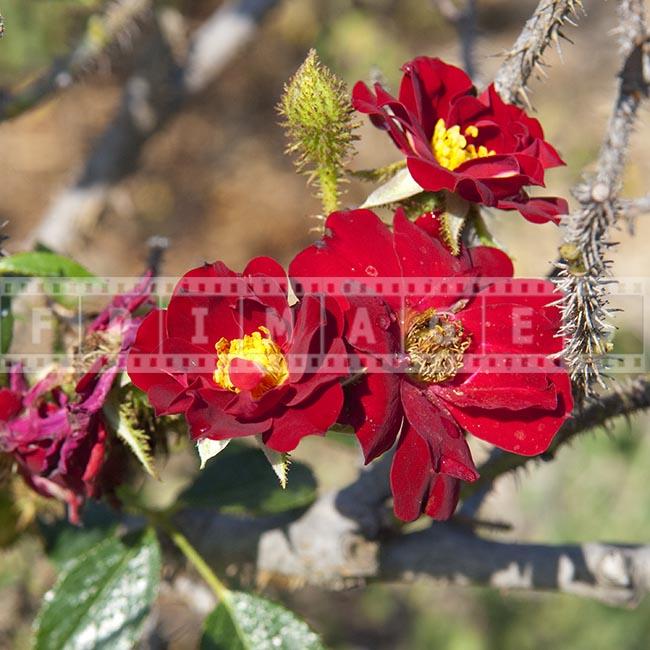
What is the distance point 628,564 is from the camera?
1.40m

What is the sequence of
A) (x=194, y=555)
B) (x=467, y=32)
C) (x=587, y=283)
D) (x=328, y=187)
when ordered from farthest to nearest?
(x=467, y=32)
(x=194, y=555)
(x=328, y=187)
(x=587, y=283)

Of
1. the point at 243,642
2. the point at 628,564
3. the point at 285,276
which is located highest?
the point at 285,276

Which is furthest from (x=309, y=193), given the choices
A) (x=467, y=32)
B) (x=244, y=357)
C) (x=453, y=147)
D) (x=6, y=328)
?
(x=244, y=357)

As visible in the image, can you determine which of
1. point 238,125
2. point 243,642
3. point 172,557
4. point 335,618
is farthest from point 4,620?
point 238,125

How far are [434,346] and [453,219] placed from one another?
0.55 feet

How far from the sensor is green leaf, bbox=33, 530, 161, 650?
4.38 ft

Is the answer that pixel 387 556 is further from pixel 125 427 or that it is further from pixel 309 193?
pixel 309 193

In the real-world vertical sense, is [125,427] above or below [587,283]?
below

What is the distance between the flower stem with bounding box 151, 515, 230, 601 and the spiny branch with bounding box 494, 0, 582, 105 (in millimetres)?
888

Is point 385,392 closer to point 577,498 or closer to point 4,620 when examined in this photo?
point 4,620

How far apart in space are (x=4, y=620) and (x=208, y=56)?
5.76ft

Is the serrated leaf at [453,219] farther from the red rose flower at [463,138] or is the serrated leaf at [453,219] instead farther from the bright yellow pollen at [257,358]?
the bright yellow pollen at [257,358]

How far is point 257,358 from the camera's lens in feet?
3.06

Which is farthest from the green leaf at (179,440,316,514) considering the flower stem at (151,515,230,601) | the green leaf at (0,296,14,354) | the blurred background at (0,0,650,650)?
the blurred background at (0,0,650,650)
